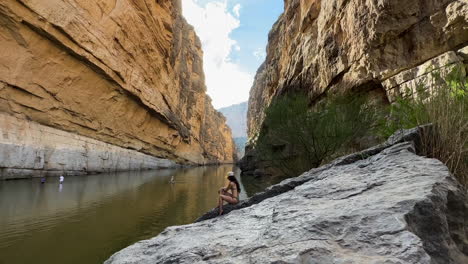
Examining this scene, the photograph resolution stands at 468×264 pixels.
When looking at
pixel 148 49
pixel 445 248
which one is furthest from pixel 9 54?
pixel 445 248

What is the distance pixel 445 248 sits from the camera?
6.16 feet

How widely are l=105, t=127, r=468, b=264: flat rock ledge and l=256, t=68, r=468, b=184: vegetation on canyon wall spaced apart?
460 mm

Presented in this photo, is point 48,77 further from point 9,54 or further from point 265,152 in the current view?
point 265,152

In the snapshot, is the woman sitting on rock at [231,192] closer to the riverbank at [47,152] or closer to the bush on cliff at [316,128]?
the bush on cliff at [316,128]

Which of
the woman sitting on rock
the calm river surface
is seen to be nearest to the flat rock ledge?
the woman sitting on rock

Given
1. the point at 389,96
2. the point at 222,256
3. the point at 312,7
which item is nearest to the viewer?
the point at 222,256

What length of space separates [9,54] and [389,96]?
26050 mm

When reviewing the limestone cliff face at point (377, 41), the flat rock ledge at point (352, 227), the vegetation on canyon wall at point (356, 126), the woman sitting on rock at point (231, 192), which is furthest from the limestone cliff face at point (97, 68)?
the flat rock ledge at point (352, 227)

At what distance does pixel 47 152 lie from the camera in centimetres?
2130

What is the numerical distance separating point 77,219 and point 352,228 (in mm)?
11293

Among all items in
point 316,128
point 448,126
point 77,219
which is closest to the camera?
point 448,126

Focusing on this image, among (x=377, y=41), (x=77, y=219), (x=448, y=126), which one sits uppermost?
(x=377, y=41)

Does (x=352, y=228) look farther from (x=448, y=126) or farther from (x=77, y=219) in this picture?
(x=77, y=219)

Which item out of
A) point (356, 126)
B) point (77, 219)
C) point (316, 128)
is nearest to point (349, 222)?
point (77, 219)
